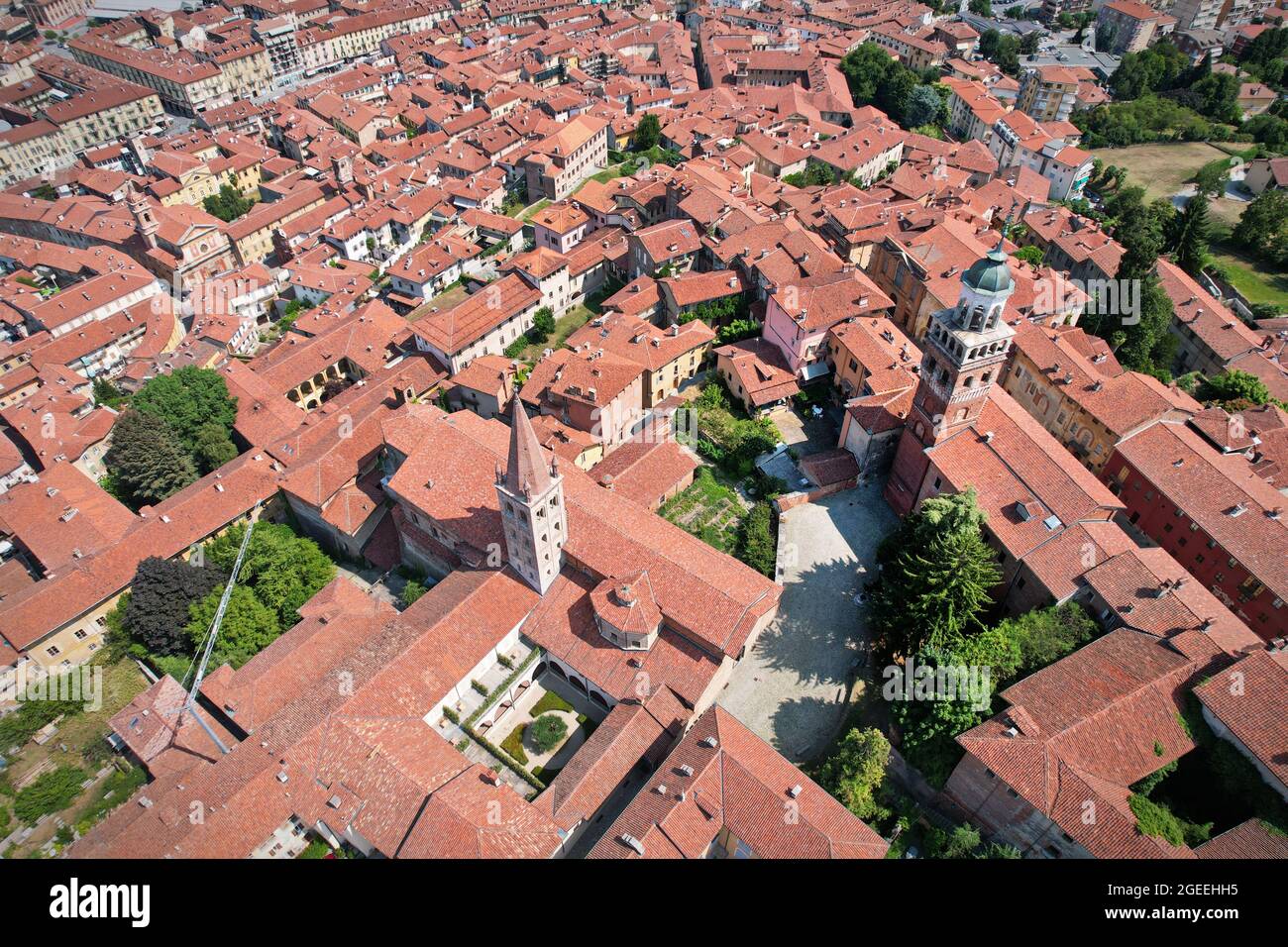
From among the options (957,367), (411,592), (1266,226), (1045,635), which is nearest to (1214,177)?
(1266,226)

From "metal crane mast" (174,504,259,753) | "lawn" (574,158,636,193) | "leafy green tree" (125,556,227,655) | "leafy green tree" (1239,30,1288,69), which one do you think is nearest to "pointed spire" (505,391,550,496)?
"metal crane mast" (174,504,259,753)

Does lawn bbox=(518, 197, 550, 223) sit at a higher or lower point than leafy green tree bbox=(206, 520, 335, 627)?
higher

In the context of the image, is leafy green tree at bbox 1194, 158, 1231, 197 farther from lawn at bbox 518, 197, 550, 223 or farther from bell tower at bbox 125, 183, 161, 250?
bell tower at bbox 125, 183, 161, 250

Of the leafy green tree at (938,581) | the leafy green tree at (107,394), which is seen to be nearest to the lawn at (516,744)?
the leafy green tree at (938,581)

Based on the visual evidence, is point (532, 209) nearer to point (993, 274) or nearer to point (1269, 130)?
point (993, 274)

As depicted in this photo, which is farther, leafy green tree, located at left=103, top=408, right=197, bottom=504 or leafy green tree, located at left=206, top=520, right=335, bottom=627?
leafy green tree, located at left=103, top=408, right=197, bottom=504
